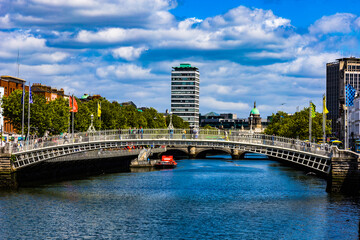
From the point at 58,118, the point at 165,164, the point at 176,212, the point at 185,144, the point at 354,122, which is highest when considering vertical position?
the point at 354,122

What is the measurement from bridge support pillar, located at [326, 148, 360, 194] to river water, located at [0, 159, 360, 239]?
1.77 metres

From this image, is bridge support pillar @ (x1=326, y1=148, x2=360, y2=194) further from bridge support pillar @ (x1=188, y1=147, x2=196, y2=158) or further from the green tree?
bridge support pillar @ (x1=188, y1=147, x2=196, y2=158)

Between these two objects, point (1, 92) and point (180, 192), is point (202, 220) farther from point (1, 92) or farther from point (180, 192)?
point (1, 92)

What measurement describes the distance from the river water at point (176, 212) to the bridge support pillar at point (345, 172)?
5.82ft

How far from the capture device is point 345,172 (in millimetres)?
63500

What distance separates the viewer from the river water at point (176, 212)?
45.3m

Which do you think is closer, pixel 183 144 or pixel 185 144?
pixel 183 144

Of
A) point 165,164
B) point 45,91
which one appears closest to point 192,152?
point 45,91

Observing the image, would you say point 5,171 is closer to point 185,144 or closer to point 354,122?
A: point 185,144

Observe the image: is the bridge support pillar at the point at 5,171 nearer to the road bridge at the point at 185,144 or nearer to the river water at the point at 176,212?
the road bridge at the point at 185,144

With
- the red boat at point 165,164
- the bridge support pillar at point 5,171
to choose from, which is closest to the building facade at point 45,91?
the red boat at point 165,164

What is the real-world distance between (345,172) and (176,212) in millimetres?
20378

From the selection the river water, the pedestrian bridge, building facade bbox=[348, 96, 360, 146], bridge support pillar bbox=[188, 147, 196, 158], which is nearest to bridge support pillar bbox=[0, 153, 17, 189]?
the pedestrian bridge

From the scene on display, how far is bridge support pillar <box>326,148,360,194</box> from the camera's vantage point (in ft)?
206
